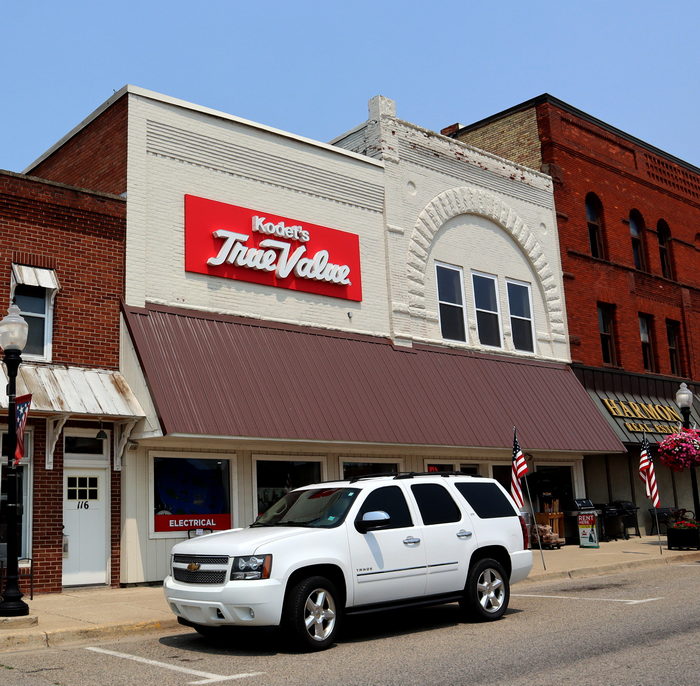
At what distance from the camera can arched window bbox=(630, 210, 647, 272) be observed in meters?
28.2

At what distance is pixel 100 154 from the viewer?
17.5m

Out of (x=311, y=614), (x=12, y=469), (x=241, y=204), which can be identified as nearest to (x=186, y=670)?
(x=311, y=614)

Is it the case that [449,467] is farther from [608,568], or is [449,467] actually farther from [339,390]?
[608,568]

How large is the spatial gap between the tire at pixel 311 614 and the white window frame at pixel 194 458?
6930 millimetres

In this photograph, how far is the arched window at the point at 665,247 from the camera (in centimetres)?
2925

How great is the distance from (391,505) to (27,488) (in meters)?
7.01

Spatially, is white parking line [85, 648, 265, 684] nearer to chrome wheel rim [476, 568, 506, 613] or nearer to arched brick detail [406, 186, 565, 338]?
chrome wheel rim [476, 568, 506, 613]

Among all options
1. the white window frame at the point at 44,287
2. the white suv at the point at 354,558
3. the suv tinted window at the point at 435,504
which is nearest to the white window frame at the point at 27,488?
the white window frame at the point at 44,287

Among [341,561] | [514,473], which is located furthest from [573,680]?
[514,473]

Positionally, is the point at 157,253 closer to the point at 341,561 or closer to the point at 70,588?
the point at 70,588

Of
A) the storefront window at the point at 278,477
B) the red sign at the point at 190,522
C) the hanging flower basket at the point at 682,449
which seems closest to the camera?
the red sign at the point at 190,522

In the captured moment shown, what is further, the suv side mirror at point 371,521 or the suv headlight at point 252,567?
the suv side mirror at point 371,521

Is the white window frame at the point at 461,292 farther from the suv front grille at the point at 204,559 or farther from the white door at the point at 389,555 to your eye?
the suv front grille at the point at 204,559

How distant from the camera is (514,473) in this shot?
16375 millimetres
